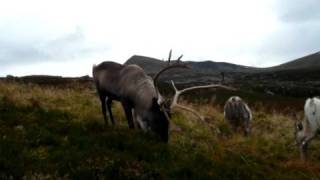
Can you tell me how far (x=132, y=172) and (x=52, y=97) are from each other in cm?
889

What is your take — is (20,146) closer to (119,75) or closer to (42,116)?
(42,116)

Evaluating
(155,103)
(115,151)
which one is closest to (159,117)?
(155,103)

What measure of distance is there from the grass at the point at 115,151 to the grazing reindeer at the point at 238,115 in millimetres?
2174

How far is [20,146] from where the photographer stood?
36.7ft

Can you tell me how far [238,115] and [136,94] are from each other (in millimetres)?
7237

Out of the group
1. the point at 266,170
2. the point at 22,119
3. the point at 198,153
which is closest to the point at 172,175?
the point at 198,153

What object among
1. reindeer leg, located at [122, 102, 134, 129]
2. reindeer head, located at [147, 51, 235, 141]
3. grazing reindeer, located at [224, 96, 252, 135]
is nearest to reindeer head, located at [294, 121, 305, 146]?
grazing reindeer, located at [224, 96, 252, 135]

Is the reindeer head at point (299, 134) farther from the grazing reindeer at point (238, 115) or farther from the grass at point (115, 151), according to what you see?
the grazing reindeer at point (238, 115)

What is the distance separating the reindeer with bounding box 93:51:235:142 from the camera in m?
13.2

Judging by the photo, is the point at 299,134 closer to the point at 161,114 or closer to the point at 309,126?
the point at 309,126

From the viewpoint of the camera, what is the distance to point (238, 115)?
66.7 feet

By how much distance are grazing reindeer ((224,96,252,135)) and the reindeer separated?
581 centimetres

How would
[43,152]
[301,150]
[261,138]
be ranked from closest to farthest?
[43,152], [301,150], [261,138]

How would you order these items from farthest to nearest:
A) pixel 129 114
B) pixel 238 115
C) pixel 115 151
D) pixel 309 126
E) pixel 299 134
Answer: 1. pixel 238 115
2. pixel 299 134
3. pixel 309 126
4. pixel 129 114
5. pixel 115 151
